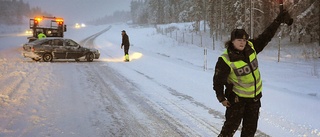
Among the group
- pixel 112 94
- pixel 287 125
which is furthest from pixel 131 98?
pixel 287 125

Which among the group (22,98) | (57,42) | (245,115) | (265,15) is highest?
(265,15)

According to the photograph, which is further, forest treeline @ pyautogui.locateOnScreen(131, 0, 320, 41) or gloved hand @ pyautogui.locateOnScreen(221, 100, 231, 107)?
forest treeline @ pyautogui.locateOnScreen(131, 0, 320, 41)

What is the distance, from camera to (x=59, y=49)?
1712cm

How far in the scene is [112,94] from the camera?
873cm

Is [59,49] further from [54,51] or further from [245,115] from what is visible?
[245,115]

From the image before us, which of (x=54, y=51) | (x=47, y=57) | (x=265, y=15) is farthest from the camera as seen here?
(x=265, y=15)

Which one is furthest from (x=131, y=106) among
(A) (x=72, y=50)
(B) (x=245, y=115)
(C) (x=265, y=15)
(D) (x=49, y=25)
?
(C) (x=265, y=15)

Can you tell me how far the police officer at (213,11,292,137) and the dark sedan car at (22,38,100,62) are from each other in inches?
582

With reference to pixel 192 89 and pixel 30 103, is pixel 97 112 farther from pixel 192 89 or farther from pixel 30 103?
pixel 192 89

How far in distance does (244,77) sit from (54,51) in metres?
15.1

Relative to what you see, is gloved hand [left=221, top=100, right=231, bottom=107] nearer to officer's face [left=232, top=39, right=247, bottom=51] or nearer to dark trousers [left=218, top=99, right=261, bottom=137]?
dark trousers [left=218, top=99, right=261, bottom=137]

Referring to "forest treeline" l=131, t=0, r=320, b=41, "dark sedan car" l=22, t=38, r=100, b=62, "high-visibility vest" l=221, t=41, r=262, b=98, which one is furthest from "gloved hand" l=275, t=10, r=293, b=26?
"dark sedan car" l=22, t=38, r=100, b=62

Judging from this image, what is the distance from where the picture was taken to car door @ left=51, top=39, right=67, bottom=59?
1700cm

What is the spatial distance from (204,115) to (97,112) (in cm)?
246
